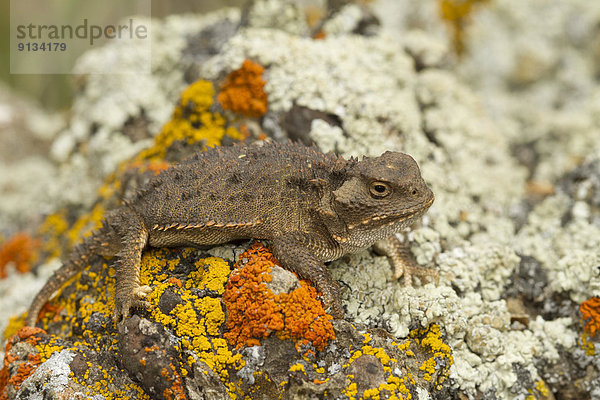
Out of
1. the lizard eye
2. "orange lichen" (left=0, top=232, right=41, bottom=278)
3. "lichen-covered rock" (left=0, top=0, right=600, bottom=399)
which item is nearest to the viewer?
"lichen-covered rock" (left=0, top=0, right=600, bottom=399)

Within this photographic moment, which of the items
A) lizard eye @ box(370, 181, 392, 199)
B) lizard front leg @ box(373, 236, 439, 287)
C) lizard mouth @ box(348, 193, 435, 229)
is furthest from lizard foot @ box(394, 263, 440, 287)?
lizard eye @ box(370, 181, 392, 199)

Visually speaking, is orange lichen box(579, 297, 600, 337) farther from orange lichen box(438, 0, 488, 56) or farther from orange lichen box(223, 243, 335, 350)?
orange lichen box(438, 0, 488, 56)

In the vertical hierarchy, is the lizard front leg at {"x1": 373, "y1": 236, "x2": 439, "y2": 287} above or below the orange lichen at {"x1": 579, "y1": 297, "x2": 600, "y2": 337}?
above

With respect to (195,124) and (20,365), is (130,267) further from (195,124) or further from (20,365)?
(195,124)

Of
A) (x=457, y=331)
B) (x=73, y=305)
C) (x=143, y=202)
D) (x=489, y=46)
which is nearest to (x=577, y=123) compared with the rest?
(x=489, y=46)

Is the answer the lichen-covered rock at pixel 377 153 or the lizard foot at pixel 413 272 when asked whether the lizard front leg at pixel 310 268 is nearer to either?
the lichen-covered rock at pixel 377 153

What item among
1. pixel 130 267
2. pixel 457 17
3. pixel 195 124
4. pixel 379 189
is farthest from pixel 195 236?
pixel 457 17
